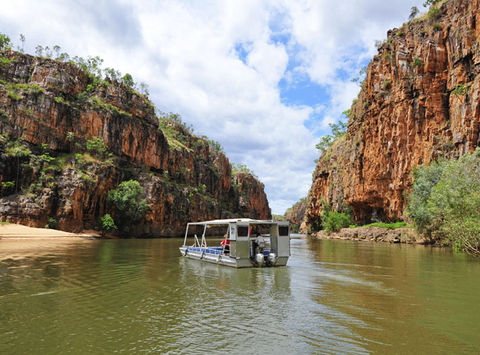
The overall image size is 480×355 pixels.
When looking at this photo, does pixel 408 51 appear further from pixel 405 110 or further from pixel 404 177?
pixel 404 177

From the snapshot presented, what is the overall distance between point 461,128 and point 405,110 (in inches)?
555

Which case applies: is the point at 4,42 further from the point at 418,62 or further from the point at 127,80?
the point at 418,62

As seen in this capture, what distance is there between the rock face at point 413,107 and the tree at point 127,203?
48712 mm

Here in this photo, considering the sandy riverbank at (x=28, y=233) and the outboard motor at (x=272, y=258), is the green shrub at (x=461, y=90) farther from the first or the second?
the sandy riverbank at (x=28, y=233)

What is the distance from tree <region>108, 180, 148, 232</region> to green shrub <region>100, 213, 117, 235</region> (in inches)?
148

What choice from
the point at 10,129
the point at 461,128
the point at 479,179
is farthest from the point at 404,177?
the point at 10,129

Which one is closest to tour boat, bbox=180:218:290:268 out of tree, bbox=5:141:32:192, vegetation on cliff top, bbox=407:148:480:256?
vegetation on cliff top, bbox=407:148:480:256

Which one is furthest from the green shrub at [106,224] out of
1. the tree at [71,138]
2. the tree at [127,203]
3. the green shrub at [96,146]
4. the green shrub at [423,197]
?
the green shrub at [423,197]

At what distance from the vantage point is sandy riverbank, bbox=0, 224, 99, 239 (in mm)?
47987

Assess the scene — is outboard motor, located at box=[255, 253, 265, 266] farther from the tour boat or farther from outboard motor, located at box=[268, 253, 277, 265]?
outboard motor, located at box=[268, 253, 277, 265]

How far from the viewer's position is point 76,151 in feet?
233

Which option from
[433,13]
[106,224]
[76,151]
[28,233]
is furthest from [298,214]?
[28,233]

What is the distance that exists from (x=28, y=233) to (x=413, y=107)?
68.0m

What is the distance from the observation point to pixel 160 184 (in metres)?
83.1
